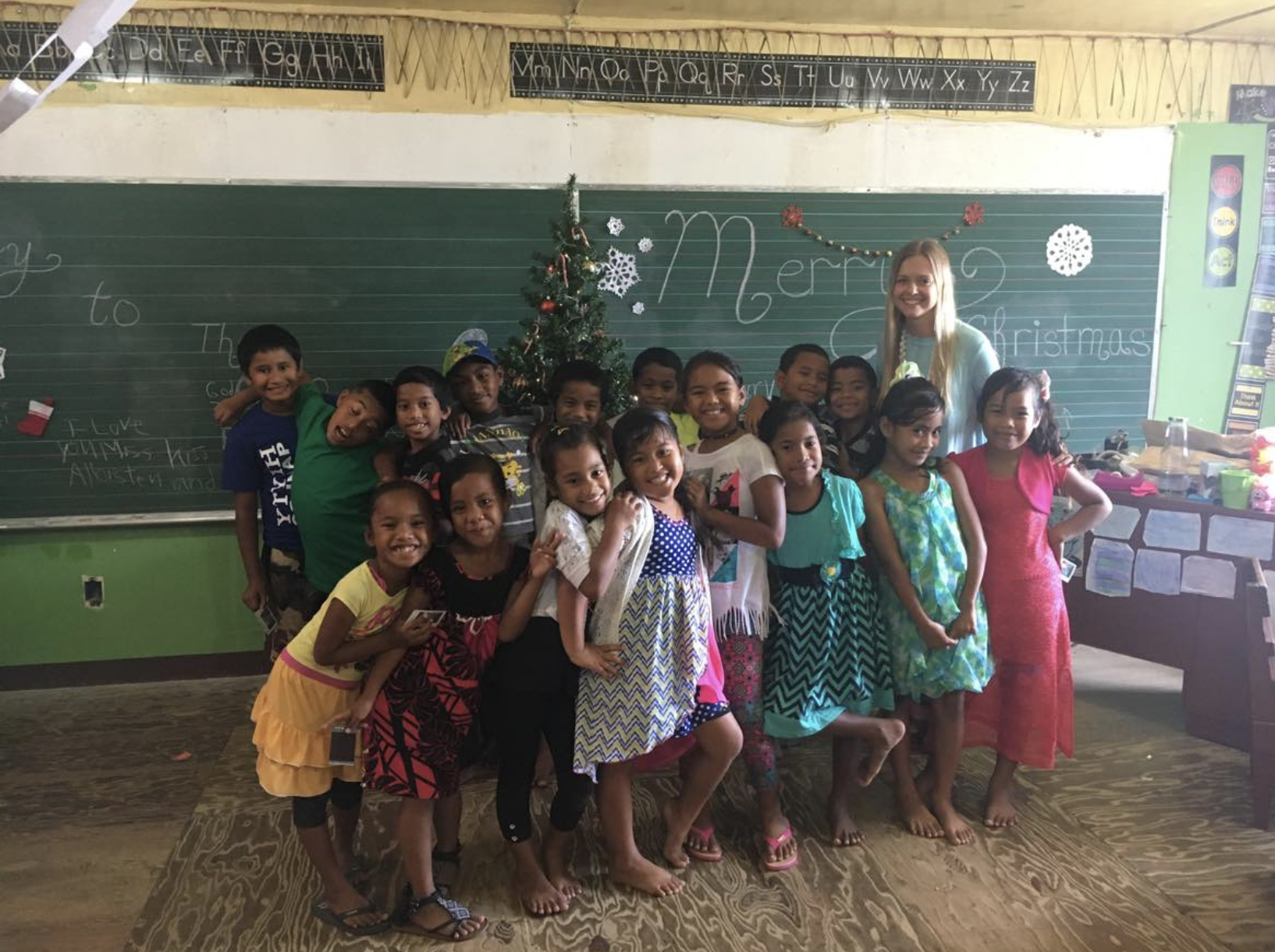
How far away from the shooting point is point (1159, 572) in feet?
9.40

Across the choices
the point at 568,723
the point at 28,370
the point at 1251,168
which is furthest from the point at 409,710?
the point at 1251,168

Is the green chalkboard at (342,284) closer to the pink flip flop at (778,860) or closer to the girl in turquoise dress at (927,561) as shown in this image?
the girl in turquoise dress at (927,561)

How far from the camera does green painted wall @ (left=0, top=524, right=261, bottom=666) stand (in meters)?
3.30

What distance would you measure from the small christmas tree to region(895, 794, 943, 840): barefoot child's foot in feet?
4.64

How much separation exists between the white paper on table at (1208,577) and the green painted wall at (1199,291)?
1.45m

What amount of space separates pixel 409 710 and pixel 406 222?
2.12 m

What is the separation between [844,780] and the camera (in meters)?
2.31

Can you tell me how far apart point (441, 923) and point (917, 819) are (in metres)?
1.27

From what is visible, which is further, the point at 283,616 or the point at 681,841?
the point at 283,616

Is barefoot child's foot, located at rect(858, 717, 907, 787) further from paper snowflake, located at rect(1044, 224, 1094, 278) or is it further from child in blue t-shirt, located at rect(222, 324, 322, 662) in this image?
paper snowflake, located at rect(1044, 224, 1094, 278)

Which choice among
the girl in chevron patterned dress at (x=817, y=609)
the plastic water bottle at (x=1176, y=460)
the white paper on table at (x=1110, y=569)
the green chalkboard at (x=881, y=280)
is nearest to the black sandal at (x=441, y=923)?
the girl in chevron patterned dress at (x=817, y=609)

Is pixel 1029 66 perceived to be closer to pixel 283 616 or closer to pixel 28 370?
pixel 283 616

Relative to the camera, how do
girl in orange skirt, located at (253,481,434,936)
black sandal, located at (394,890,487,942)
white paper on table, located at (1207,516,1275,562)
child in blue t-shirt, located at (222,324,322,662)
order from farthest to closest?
white paper on table, located at (1207,516,1275,562), child in blue t-shirt, located at (222,324,322,662), black sandal, located at (394,890,487,942), girl in orange skirt, located at (253,481,434,936)

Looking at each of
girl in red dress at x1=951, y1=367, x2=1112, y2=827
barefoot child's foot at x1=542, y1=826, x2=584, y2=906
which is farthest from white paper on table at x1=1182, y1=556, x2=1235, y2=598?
barefoot child's foot at x1=542, y1=826, x2=584, y2=906
